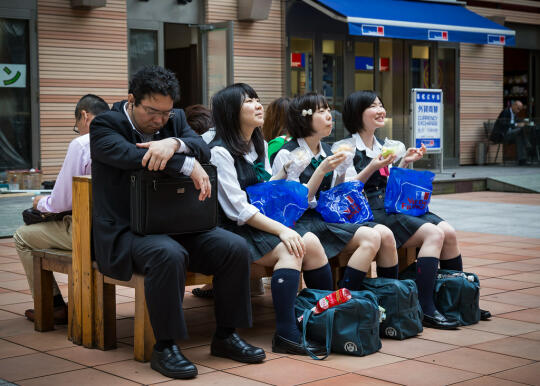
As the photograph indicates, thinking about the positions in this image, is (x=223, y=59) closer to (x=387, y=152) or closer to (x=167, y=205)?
(x=387, y=152)

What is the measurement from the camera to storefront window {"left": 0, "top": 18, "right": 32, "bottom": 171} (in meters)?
10.8

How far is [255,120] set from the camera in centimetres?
441

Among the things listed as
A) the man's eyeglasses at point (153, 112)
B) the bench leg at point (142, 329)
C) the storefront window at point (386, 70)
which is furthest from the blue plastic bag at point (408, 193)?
the storefront window at point (386, 70)

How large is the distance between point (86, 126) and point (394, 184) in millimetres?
1866

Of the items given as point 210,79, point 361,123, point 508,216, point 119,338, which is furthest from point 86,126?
point 210,79

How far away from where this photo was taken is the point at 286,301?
403 centimetres

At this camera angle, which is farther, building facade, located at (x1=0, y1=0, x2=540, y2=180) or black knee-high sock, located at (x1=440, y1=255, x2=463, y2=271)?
building facade, located at (x1=0, y1=0, x2=540, y2=180)

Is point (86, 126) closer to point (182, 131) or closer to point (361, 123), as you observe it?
point (182, 131)

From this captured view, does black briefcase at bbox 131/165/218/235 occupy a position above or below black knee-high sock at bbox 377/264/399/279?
above

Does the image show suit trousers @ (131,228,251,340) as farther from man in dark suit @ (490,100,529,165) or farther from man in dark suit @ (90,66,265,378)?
man in dark suit @ (490,100,529,165)

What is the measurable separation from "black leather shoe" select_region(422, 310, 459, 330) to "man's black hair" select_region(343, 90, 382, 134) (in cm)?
129

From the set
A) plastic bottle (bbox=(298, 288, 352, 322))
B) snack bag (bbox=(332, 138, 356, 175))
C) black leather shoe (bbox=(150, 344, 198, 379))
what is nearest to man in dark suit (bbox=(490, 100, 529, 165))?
snack bag (bbox=(332, 138, 356, 175))

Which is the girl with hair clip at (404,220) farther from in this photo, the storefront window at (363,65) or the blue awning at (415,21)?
the storefront window at (363,65)

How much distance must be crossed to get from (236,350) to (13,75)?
26.2 ft
